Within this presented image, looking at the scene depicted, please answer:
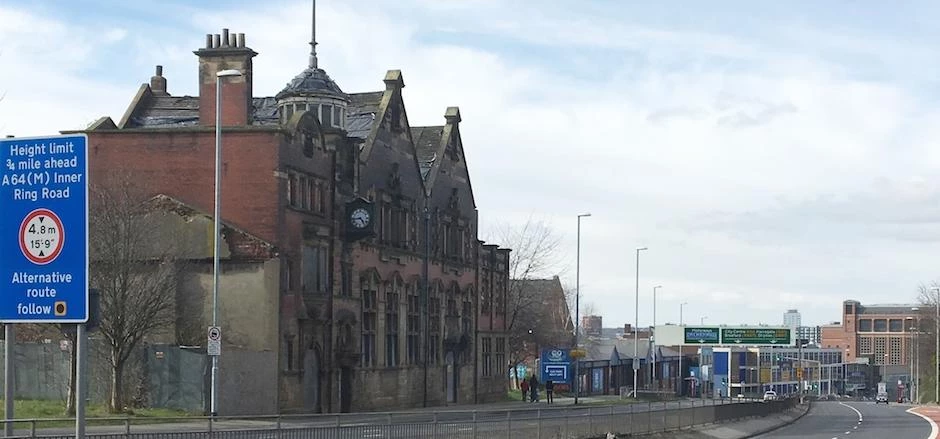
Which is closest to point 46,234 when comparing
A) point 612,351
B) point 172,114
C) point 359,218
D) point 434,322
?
point 359,218

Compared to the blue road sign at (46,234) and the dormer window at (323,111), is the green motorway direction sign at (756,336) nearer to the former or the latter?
the dormer window at (323,111)

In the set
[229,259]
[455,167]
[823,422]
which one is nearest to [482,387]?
[455,167]

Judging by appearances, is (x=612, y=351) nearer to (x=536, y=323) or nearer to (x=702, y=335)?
(x=536, y=323)

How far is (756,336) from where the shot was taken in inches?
3561

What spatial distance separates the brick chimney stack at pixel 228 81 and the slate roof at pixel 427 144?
1745 cm

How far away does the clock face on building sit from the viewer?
56.4m

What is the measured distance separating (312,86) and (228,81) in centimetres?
548

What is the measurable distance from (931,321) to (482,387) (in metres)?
87.7

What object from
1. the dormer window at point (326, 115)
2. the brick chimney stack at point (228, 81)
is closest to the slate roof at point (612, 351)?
the dormer window at point (326, 115)

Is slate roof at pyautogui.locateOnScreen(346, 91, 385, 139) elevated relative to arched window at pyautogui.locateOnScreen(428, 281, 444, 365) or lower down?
elevated

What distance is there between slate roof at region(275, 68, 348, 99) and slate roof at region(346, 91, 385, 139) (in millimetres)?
3048

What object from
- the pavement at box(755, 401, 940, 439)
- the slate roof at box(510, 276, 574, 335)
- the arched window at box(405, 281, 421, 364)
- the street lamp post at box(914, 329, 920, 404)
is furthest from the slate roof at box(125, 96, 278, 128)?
the street lamp post at box(914, 329, 920, 404)

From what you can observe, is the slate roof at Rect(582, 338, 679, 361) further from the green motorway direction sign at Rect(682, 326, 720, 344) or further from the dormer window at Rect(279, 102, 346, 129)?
the dormer window at Rect(279, 102, 346, 129)

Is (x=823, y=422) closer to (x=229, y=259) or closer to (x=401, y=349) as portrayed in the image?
(x=401, y=349)
